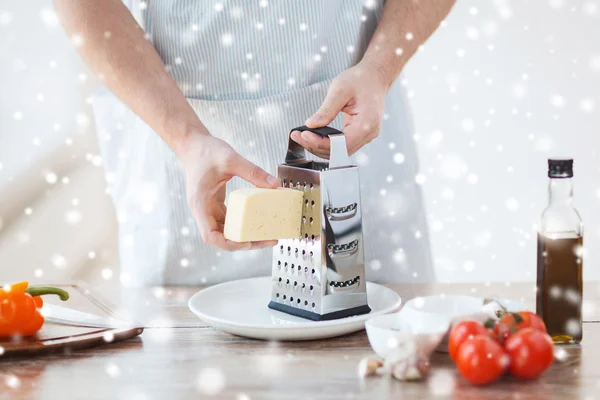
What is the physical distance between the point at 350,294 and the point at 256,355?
8.9 inches

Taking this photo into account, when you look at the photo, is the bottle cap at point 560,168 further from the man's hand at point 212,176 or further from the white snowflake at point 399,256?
the white snowflake at point 399,256

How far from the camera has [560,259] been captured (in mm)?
1247

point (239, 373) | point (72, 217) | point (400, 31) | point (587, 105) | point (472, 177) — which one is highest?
point (400, 31)

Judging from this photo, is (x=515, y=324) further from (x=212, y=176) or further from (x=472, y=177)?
(x=472, y=177)

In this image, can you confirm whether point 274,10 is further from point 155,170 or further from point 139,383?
point 139,383

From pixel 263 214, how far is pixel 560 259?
494 mm

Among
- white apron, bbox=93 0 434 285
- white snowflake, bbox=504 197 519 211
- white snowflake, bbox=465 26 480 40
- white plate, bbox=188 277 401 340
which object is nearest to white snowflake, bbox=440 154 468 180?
white snowflake, bbox=504 197 519 211

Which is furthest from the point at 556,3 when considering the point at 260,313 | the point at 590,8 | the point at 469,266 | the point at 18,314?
the point at 18,314

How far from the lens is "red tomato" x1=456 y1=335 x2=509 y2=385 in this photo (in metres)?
1.09

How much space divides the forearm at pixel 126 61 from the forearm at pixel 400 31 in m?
0.44

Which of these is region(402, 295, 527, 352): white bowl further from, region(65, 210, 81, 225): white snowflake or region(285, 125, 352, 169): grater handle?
region(65, 210, 81, 225): white snowflake

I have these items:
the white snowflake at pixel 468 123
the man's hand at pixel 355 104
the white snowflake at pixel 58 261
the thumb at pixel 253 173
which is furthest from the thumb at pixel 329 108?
the white snowflake at pixel 58 261

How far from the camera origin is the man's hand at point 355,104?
148cm

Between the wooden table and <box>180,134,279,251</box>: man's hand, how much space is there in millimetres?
182
